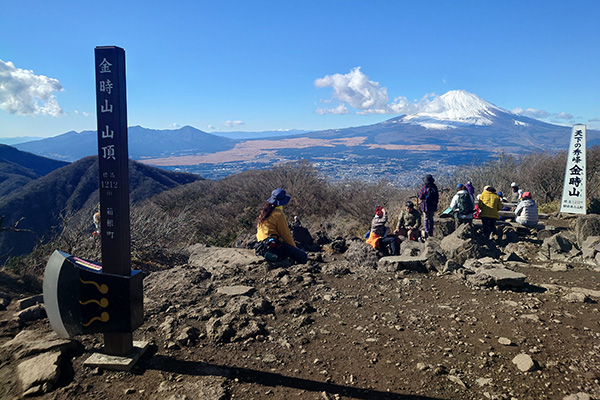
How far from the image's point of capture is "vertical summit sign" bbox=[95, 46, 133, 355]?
2.73 meters

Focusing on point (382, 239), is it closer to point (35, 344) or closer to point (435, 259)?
point (435, 259)

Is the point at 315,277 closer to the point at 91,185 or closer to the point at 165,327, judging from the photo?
the point at 165,327

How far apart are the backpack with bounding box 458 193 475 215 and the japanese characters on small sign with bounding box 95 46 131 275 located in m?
6.99

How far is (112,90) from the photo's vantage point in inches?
108

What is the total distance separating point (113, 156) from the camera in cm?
281

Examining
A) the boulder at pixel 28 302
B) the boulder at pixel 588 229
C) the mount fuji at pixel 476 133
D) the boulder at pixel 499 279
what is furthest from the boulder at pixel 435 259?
the mount fuji at pixel 476 133

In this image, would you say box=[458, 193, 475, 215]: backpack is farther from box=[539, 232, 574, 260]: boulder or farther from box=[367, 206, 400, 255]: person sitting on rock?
box=[367, 206, 400, 255]: person sitting on rock

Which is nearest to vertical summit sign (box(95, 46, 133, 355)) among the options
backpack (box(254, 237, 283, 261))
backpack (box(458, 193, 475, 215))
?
backpack (box(254, 237, 283, 261))

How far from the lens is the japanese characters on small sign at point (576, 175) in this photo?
399 inches

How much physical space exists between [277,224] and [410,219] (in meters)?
3.77

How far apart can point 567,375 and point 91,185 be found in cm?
4051

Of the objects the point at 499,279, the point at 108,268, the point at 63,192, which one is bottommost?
the point at 63,192

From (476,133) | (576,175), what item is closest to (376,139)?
(476,133)

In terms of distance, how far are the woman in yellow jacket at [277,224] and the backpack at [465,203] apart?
4.14 m
